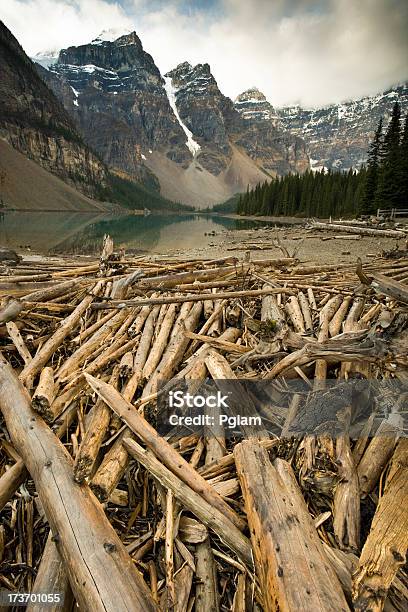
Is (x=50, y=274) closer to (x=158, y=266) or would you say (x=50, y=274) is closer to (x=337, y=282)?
(x=158, y=266)

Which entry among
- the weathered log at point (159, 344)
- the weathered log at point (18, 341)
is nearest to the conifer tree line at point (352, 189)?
the weathered log at point (159, 344)

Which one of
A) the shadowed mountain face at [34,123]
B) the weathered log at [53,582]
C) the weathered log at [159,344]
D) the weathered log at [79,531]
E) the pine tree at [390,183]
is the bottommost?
the weathered log at [53,582]

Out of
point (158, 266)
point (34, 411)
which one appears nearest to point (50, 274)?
point (158, 266)

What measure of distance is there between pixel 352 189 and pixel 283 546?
289 ft

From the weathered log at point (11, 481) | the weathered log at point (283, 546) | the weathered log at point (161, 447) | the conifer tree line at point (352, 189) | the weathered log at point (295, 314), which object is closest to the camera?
the weathered log at point (283, 546)

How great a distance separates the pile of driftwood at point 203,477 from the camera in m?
2.12

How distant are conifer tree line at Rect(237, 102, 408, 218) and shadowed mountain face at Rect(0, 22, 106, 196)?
11674 centimetres

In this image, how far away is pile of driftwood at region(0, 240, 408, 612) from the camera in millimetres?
2115

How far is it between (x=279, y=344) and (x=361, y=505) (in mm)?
1873

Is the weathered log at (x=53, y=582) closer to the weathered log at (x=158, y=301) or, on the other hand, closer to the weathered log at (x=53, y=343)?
the weathered log at (x=53, y=343)

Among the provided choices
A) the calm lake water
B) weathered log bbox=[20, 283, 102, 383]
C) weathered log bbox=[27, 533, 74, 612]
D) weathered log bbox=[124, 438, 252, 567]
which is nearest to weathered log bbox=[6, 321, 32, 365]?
weathered log bbox=[20, 283, 102, 383]

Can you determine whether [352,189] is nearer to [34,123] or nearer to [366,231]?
[366,231]

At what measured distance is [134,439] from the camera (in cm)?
322

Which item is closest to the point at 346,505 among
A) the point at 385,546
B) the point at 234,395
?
the point at 385,546
